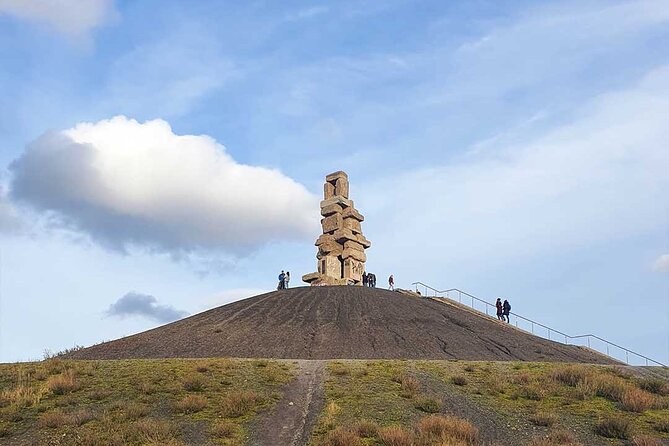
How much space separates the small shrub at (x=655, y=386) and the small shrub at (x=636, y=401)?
4.82 ft

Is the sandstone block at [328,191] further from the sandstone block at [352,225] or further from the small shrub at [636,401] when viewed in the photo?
the small shrub at [636,401]

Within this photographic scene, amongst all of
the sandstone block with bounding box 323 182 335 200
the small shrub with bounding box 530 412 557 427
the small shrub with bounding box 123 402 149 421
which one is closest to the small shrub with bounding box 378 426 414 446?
the small shrub with bounding box 530 412 557 427

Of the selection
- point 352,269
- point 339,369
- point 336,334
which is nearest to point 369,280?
point 352,269

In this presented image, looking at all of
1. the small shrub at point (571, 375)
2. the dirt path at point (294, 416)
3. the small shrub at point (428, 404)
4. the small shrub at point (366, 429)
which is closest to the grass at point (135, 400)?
the dirt path at point (294, 416)

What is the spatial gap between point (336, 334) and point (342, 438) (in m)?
16.2

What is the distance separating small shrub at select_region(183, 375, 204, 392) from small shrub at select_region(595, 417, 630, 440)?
412 inches

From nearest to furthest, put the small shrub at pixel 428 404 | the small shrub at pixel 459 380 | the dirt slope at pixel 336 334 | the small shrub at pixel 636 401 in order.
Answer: the small shrub at pixel 428 404 → the small shrub at pixel 636 401 → the small shrub at pixel 459 380 → the dirt slope at pixel 336 334

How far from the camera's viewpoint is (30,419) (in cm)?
1587

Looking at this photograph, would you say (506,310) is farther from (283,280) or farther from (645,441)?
(645,441)

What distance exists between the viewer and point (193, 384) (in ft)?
60.6

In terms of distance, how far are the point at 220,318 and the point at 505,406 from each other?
2037cm

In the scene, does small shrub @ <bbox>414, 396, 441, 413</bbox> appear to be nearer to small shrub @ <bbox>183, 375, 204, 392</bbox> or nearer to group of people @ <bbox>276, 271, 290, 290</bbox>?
small shrub @ <bbox>183, 375, 204, 392</bbox>

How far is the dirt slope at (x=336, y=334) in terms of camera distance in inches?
1103

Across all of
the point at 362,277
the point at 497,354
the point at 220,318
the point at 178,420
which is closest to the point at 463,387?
the point at 178,420
